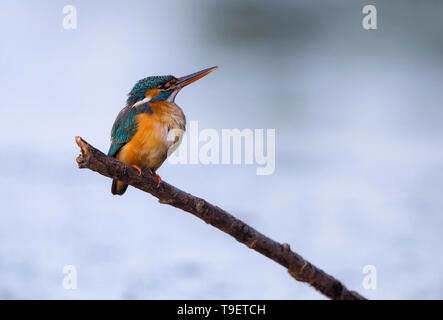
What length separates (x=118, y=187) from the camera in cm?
226

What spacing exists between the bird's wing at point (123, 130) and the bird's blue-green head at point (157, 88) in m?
0.13

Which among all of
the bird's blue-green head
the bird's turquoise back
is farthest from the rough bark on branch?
the bird's blue-green head

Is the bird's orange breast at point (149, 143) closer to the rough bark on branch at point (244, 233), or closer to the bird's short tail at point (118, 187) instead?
the bird's short tail at point (118, 187)

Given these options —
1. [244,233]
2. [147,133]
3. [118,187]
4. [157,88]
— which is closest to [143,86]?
[157,88]

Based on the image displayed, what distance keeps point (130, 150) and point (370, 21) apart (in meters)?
1.55

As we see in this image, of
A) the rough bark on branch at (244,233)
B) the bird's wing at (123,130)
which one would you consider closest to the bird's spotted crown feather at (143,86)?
the bird's wing at (123,130)

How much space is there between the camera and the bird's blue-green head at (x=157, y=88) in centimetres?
232

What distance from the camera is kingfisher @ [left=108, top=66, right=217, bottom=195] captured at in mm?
2105

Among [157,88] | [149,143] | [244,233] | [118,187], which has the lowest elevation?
[244,233]

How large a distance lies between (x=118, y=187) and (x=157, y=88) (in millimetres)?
447

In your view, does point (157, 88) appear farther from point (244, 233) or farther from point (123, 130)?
point (244, 233)

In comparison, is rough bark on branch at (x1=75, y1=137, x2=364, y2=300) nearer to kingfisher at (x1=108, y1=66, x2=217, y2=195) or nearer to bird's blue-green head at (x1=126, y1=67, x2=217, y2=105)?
kingfisher at (x1=108, y1=66, x2=217, y2=195)
